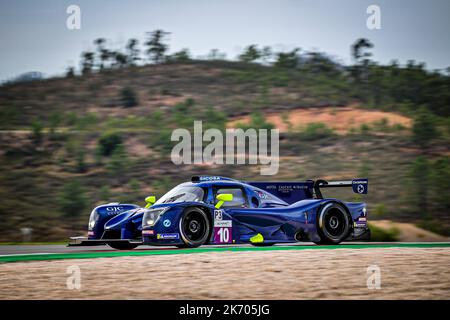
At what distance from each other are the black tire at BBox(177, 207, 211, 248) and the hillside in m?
12.5

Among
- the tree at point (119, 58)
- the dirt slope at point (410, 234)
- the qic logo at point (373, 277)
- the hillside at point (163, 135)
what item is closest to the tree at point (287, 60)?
the hillside at point (163, 135)

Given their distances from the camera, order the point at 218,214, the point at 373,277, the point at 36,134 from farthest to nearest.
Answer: the point at 36,134 → the point at 218,214 → the point at 373,277

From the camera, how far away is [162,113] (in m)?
44.7

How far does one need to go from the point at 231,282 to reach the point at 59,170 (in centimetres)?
2522

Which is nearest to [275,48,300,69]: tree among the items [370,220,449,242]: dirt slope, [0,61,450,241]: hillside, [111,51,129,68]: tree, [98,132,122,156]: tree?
[0,61,450,241]: hillside

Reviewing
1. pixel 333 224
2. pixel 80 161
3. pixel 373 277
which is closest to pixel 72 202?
pixel 80 161

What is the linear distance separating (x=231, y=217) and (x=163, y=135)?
25.2 meters

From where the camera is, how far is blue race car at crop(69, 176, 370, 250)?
13.8m

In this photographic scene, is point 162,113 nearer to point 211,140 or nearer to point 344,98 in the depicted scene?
point 211,140

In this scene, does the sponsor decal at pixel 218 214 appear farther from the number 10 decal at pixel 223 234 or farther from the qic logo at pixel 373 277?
the qic logo at pixel 373 277

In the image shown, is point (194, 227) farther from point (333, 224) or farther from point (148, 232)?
point (333, 224)

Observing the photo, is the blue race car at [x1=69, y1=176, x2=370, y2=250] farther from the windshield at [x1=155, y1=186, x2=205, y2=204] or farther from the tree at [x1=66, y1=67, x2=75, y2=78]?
the tree at [x1=66, y1=67, x2=75, y2=78]

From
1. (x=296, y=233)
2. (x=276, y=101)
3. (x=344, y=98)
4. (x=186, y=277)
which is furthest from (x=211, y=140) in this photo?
(x=186, y=277)

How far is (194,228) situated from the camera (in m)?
14.0
